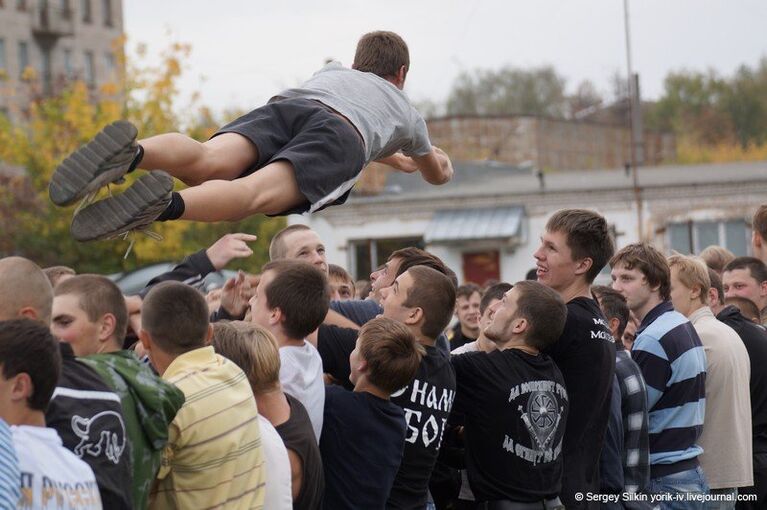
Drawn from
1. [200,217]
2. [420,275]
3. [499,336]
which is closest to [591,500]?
[499,336]

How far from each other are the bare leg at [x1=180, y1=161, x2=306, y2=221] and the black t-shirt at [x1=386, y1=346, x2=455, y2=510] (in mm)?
1091

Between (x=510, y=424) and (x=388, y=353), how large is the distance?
923 millimetres

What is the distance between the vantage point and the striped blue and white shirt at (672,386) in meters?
7.16

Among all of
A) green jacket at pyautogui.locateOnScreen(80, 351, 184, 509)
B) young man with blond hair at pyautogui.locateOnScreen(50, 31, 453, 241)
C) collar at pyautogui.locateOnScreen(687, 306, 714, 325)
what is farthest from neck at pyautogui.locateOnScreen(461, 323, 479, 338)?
green jacket at pyautogui.locateOnScreen(80, 351, 184, 509)

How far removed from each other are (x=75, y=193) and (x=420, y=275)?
1.84 m

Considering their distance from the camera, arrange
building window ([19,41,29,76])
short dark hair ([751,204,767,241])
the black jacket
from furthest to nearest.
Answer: building window ([19,41,29,76]), short dark hair ([751,204,767,241]), the black jacket

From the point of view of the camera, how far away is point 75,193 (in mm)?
5211

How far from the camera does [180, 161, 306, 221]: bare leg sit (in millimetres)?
5754

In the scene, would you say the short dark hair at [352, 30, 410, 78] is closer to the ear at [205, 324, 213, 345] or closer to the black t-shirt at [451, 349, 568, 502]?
the black t-shirt at [451, 349, 568, 502]

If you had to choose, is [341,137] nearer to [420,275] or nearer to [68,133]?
[420,275]

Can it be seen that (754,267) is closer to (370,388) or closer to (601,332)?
(601,332)

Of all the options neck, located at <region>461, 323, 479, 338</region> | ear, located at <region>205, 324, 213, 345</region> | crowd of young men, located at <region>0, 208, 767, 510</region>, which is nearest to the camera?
crowd of young men, located at <region>0, 208, 767, 510</region>

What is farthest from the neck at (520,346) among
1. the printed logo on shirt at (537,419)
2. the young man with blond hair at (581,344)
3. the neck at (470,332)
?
the neck at (470,332)

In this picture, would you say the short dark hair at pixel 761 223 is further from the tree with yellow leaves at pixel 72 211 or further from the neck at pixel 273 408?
the tree with yellow leaves at pixel 72 211
